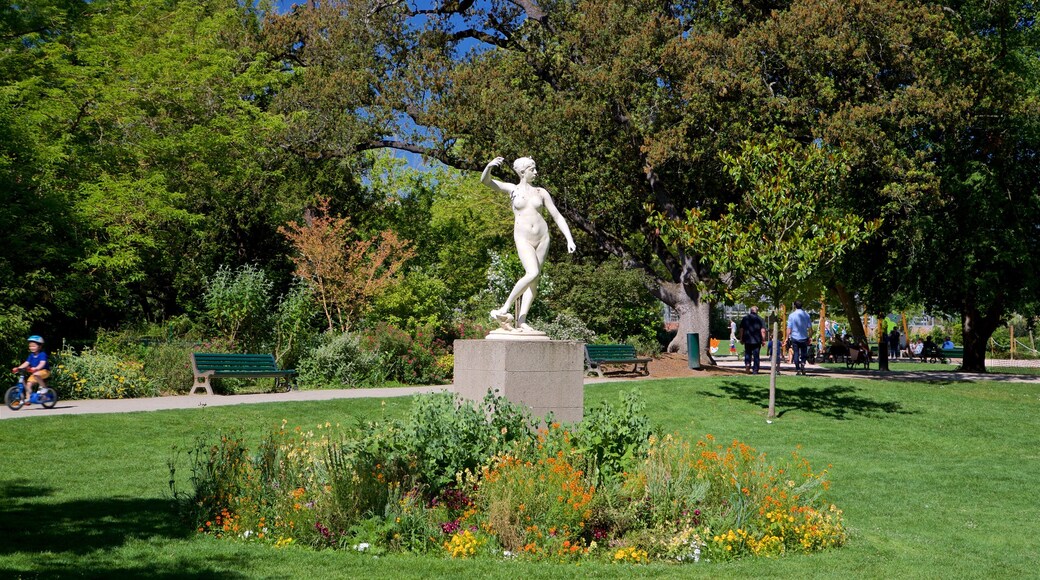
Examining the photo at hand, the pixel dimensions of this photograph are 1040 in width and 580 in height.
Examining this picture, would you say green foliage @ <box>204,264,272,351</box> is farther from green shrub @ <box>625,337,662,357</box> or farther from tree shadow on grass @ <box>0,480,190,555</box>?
tree shadow on grass @ <box>0,480,190,555</box>

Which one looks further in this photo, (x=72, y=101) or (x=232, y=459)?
(x=72, y=101)

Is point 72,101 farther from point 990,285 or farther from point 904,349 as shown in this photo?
point 904,349

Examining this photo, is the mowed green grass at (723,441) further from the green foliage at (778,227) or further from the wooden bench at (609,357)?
the green foliage at (778,227)

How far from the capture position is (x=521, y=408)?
357 inches

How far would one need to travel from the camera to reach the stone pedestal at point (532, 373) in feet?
32.6

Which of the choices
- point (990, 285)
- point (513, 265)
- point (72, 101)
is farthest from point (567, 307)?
point (72, 101)

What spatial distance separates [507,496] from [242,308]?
566 inches

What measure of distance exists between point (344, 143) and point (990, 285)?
18267 millimetres

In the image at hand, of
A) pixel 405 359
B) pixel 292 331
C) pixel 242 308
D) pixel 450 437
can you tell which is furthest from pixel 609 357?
pixel 450 437

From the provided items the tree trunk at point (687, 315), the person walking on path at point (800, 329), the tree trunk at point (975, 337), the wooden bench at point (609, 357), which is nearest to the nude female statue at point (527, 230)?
the wooden bench at point (609, 357)

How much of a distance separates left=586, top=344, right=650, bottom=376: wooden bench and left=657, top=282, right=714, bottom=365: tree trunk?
121 inches

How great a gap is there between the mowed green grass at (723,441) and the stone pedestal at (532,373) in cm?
164

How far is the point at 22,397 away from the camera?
1421 centimetres

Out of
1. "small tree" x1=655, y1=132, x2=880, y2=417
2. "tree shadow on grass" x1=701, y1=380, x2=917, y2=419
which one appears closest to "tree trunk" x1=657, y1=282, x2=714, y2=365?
"tree shadow on grass" x1=701, y1=380, x2=917, y2=419
